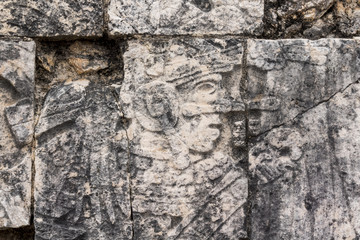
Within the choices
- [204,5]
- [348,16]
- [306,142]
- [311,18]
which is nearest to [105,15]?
[204,5]

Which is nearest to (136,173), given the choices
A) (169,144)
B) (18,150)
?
(169,144)

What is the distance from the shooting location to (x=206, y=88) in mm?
2648

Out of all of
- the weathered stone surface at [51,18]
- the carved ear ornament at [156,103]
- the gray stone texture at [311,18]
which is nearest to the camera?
the weathered stone surface at [51,18]

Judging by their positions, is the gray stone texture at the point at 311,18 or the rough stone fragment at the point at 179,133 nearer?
the rough stone fragment at the point at 179,133

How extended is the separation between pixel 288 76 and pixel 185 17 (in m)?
0.68

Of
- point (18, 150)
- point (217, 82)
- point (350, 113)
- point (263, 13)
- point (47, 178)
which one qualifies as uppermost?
point (263, 13)

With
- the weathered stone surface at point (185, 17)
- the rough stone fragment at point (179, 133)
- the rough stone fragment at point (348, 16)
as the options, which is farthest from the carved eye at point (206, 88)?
the rough stone fragment at point (348, 16)

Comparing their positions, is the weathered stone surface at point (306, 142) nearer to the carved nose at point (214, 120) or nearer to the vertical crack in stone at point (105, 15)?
the carved nose at point (214, 120)

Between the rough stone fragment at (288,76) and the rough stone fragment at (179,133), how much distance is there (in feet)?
0.33

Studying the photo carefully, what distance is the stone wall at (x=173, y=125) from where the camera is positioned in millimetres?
2553

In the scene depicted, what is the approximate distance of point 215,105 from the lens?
2.63 m

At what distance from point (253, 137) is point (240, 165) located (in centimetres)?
18

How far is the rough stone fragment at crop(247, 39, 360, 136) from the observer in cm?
264

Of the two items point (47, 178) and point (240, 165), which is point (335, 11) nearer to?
point (240, 165)
